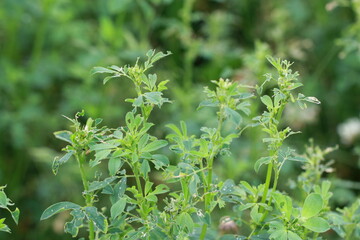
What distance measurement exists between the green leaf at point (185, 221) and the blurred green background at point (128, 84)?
3.86ft

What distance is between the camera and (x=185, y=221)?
3.10 ft

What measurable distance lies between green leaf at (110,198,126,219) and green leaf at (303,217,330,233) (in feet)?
0.95

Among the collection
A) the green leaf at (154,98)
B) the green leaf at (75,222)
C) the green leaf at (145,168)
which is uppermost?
the green leaf at (154,98)

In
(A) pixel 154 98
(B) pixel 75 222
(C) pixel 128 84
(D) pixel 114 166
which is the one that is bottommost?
(B) pixel 75 222

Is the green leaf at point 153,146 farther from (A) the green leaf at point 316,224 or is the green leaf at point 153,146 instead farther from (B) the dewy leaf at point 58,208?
(A) the green leaf at point 316,224

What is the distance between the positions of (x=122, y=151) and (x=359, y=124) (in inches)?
74.3

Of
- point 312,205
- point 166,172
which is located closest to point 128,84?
point 166,172

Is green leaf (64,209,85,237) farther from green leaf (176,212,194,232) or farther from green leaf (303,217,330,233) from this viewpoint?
green leaf (303,217,330,233)

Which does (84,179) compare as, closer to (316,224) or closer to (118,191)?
(118,191)

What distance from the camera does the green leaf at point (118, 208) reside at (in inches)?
36.1

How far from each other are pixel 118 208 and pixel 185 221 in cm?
11

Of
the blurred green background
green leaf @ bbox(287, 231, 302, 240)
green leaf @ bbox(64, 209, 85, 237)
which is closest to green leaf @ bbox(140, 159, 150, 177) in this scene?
green leaf @ bbox(64, 209, 85, 237)

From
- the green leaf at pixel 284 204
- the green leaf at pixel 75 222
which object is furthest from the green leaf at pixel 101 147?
the green leaf at pixel 284 204

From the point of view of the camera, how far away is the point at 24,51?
288cm
